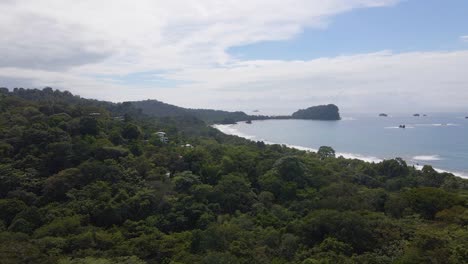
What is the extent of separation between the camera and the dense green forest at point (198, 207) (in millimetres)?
13969

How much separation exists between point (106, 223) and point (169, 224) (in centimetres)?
318

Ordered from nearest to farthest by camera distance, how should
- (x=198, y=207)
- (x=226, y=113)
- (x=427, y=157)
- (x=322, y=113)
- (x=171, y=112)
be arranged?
(x=198, y=207) < (x=427, y=157) < (x=171, y=112) < (x=322, y=113) < (x=226, y=113)

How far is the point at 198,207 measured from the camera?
62.0 ft

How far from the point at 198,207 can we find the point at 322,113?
353 ft

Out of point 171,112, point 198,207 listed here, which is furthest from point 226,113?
point 198,207

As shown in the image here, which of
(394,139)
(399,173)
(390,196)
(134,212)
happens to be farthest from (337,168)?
(394,139)

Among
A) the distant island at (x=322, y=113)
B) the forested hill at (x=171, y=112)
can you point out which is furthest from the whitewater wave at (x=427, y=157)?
the distant island at (x=322, y=113)

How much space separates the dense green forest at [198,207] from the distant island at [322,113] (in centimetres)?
9221

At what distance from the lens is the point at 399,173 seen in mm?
29156

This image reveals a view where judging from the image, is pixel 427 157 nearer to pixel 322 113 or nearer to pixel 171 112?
pixel 171 112

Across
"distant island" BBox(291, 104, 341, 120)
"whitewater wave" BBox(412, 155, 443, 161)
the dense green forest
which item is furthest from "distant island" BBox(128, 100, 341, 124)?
the dense green forest

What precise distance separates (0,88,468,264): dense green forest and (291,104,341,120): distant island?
9221cm

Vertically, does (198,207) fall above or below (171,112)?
below

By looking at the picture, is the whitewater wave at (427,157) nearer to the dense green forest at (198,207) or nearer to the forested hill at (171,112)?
the dense green forest at (198,207)
